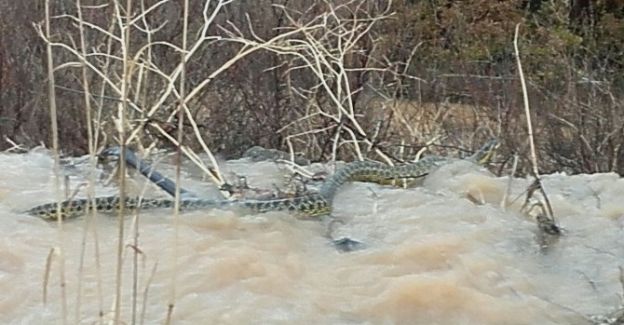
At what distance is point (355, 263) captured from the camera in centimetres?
427

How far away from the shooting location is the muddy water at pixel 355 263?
3.72 m

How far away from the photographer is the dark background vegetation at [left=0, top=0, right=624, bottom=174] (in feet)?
27.3

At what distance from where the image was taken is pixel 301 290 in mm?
3943

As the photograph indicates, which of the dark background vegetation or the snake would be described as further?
the dark background vegetation

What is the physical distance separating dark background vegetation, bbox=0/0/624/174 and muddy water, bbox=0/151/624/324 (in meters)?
2.17

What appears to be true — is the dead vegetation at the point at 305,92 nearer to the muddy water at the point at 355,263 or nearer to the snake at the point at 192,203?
the snake at the point at 192,203

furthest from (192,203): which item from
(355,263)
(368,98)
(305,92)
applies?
(368,98)

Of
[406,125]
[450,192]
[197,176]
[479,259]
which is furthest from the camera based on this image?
[406,125]

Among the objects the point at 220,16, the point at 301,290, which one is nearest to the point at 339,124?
the point at 301,290

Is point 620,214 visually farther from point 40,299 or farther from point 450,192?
point 40,299

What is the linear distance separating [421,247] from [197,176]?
202 cm

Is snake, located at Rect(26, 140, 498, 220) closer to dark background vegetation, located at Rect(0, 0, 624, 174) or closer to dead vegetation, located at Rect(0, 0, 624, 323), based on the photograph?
dead vegetation, located at Rect(0, 0, 624, 323)

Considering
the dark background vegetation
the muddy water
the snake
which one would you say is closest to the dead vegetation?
the dark background vegetation

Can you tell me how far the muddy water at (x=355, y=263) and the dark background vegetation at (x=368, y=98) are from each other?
85.4 inches
